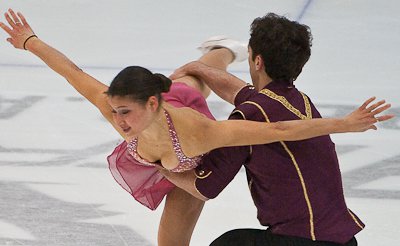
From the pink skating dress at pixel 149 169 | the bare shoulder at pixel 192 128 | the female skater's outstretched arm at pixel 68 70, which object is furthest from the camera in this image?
the pink skating dress at pixel 149 169

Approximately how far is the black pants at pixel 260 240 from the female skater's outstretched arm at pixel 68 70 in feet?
1.72

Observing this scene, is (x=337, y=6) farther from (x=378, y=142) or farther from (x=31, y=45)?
(x=31, y=45)

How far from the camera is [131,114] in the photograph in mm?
3176

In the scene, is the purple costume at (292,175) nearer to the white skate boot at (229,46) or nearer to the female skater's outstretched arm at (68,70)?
the female skater's outstretched arm at (68,70)

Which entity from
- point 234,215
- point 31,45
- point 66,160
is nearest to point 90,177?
point 66,160

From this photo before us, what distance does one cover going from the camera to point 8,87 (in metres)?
5.99

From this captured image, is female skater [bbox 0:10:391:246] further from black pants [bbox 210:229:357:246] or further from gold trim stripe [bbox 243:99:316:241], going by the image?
black pants [bbox 210:229:357:246]

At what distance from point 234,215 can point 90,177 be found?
2.64 ft

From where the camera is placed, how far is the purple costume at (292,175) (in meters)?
3.32

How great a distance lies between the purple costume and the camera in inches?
131

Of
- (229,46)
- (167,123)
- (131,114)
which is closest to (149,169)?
(167,123)

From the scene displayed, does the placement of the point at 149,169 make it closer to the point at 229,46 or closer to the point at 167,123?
the point at 167,123

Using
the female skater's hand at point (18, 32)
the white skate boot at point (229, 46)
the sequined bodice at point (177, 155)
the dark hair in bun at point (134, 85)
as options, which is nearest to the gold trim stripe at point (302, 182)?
the sequined bodice at point (177, 155)

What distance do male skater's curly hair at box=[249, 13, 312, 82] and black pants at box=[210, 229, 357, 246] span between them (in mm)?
544
